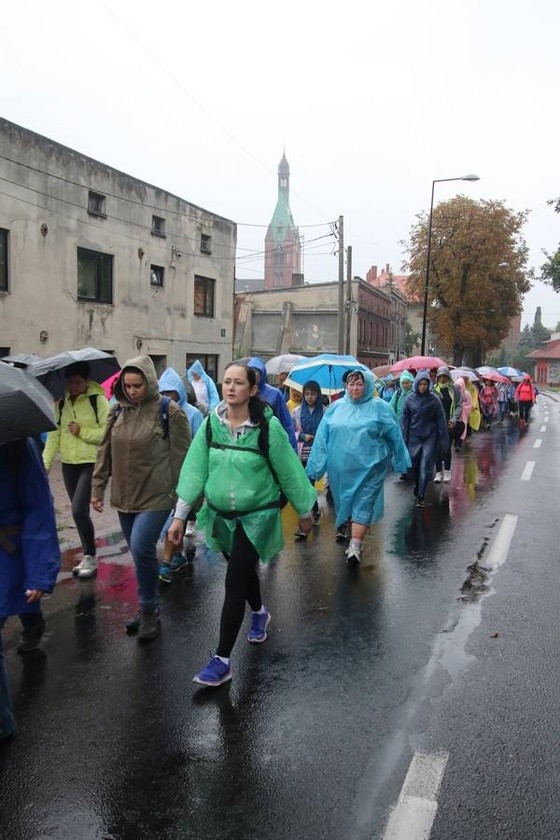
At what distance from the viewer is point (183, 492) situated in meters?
3.96

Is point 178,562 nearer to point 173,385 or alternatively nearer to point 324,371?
point 173,385

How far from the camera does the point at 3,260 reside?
15.6 metres

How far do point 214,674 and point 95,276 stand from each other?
55.3ft

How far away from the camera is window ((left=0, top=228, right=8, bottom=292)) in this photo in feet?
51.1

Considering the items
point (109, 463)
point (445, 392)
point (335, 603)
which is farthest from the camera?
point (445, 392)

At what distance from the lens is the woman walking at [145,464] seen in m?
4.48

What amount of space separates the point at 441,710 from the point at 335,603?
172 centimetres

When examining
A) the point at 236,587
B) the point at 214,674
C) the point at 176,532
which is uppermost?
the point at 176,532

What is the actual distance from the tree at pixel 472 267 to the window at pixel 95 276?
26.8 m

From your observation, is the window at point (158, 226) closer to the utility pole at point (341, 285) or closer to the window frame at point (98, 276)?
the window frame at point (98, 276)

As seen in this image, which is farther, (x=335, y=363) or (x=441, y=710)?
(x=335, y=363)

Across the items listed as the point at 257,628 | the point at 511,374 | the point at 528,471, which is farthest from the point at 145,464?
the point at 511,374

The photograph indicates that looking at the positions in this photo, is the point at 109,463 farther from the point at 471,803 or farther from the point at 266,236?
the point at 266,236

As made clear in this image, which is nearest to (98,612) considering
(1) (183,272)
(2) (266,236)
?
(1) (183,272)
